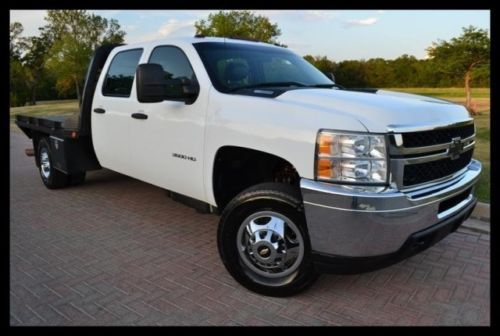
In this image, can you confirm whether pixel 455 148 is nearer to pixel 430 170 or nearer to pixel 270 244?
pixel 430 170

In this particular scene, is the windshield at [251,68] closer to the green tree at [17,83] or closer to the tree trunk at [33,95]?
the green tree at [17,83]

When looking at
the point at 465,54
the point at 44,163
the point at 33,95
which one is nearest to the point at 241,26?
the point at 465,54

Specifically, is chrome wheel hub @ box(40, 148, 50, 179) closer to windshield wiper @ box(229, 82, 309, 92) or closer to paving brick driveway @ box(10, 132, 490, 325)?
paving brick driveway @ box(10, 132, 490, 325)

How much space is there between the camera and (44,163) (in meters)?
6.84

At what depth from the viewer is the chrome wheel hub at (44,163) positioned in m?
6.70

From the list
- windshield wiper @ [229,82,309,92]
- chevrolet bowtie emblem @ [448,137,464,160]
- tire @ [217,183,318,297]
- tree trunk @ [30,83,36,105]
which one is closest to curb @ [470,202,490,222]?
chevrolet bowtie emblem @ [448,137,464,160]

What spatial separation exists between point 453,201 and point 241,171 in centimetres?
175

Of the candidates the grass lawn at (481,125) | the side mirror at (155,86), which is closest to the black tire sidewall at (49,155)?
the grass lawn at (481,125)

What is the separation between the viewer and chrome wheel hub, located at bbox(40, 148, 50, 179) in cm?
670

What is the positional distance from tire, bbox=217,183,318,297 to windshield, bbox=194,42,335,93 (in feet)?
3.50

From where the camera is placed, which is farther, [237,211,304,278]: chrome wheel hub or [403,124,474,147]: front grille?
[237,211,304,278]: chrome wheel hub

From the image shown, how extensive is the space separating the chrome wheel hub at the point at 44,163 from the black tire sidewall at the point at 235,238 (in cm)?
441
